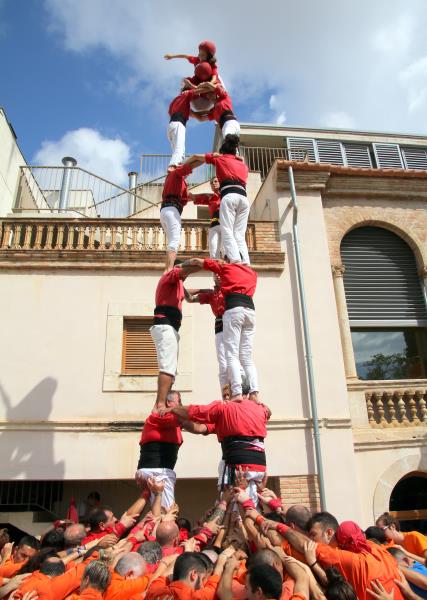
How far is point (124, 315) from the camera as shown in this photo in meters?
9.66

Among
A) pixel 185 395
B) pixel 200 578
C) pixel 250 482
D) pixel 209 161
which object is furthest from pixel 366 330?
pixel 200 578

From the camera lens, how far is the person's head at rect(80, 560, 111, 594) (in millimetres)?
3059

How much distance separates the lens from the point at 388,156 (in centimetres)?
1559

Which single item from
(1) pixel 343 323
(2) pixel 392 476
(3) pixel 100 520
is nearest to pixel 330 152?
(1) pixel 343 323

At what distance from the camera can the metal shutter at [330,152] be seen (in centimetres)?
1528

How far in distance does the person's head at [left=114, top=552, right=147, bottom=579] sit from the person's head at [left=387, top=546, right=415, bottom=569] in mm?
2014

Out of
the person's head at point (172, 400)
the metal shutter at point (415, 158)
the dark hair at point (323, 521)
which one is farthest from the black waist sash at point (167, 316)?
the metal shutter at point (415, 158)

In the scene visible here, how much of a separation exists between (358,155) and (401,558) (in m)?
13.9

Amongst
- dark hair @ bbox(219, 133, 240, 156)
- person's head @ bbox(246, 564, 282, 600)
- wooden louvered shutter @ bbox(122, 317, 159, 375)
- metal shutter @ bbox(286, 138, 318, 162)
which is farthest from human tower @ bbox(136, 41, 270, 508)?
metal shutter @ bbox(286, 138, 318, 162)

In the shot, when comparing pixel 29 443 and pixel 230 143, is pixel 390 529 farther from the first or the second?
pixel 29 443

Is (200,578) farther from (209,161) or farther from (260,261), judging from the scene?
(260,261)

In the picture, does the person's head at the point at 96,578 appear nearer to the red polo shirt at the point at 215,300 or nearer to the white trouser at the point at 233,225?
the red polo shirt at the point at 215,300

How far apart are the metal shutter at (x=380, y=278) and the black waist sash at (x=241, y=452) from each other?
6472 millimetres

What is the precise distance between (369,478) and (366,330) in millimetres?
3184
